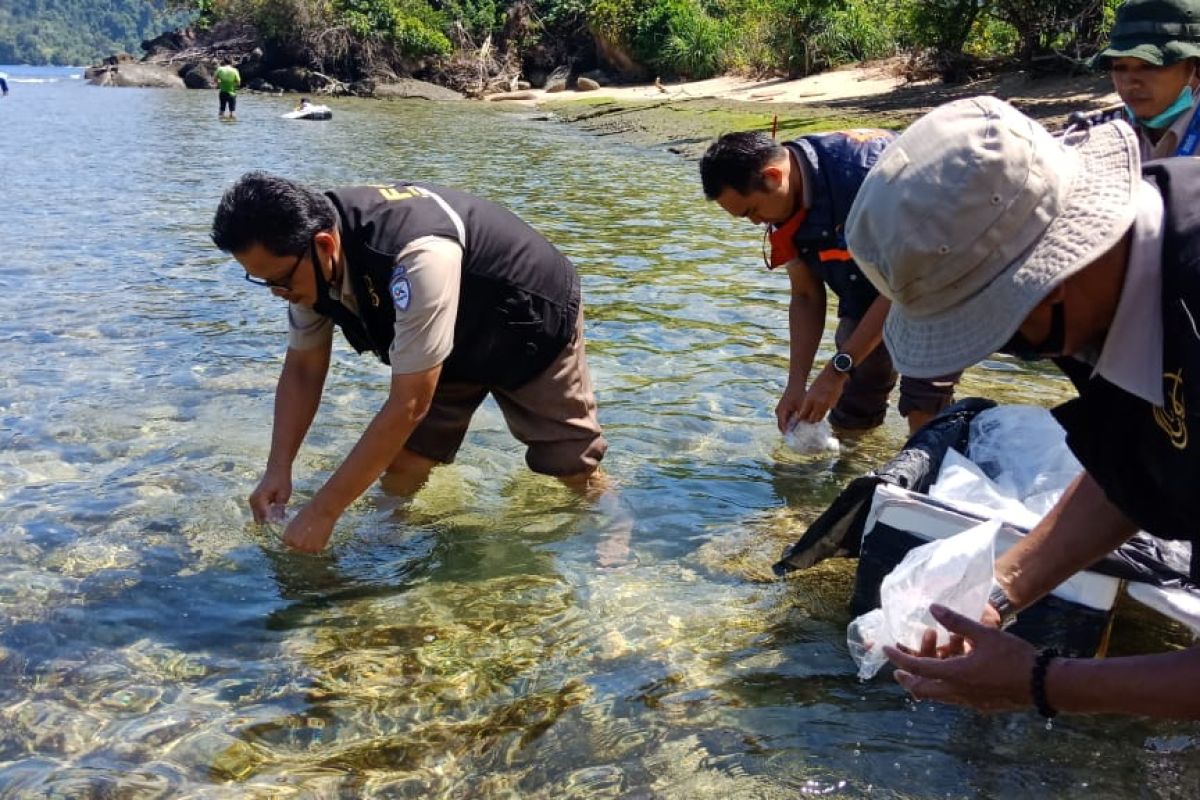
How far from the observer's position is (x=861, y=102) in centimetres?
2212

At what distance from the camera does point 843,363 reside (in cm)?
427

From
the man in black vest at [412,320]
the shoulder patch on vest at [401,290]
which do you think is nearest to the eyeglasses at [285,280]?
the man in black vest at [412,320]

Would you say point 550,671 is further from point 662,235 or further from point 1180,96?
point 662,235

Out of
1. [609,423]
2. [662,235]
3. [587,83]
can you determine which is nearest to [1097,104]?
[662,235]

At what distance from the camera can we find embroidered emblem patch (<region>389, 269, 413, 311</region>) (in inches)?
135

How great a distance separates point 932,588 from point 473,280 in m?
2.00

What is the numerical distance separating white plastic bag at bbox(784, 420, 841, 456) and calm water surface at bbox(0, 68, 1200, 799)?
247 millimetres

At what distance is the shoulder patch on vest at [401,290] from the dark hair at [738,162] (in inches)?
44.9

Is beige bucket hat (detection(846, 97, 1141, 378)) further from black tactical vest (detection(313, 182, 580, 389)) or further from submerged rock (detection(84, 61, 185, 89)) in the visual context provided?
submerged rock (detection(84, 61, 185, 89))

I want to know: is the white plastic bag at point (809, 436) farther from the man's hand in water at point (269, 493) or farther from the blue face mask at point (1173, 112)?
the man's hand in water at point (269, 493)

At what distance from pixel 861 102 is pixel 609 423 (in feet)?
58.8

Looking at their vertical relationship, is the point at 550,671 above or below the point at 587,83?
below

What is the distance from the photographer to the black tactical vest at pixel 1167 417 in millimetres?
1609

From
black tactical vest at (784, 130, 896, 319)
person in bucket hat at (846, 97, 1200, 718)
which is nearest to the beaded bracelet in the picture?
person in bucket hat at (846, 97, 1200, 718)
